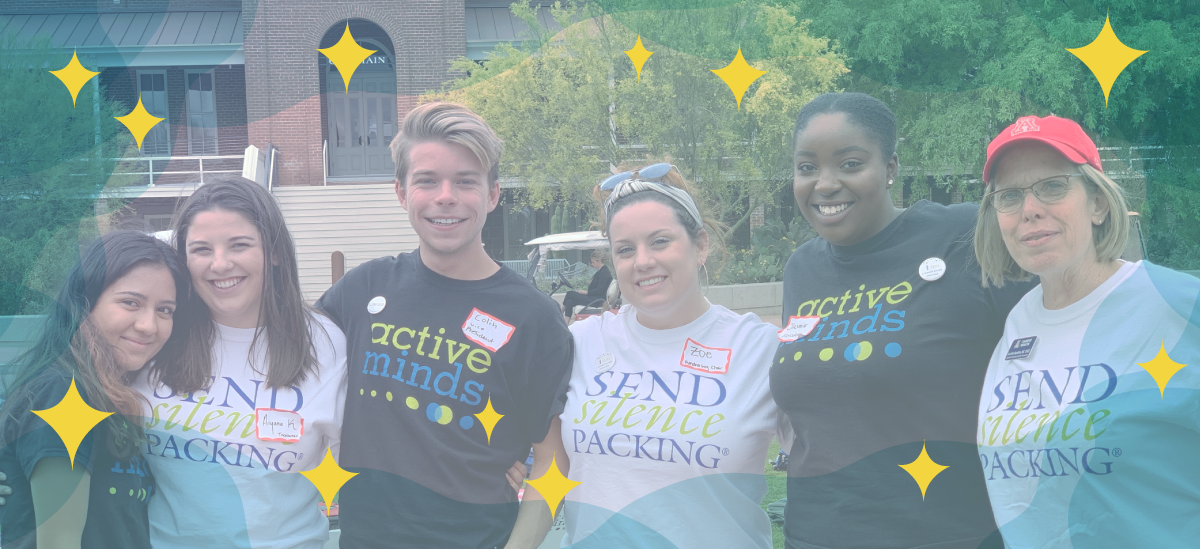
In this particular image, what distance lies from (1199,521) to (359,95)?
20383 mm

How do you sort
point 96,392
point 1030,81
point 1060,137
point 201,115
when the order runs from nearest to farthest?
point 1060,137 → point 96,392 → point 1030,81 → point 201,115

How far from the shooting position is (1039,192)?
2.09 metres

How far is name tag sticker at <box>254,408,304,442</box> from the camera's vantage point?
241cm

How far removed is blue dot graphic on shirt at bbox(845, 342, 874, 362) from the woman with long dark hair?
1.92m

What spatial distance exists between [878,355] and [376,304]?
151cm

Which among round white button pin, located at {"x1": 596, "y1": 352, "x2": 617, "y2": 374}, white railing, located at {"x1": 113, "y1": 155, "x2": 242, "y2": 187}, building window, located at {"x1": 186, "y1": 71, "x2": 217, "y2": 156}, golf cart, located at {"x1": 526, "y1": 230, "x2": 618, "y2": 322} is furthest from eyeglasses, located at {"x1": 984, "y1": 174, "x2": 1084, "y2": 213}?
building window, located at {"x1": 186, "y1": 71, "x2": 217, "y2": 156}

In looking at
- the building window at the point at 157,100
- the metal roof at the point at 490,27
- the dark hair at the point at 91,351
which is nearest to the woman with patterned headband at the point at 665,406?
the dark hair at the point at 91,351

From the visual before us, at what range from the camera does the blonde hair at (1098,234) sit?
2.03 m

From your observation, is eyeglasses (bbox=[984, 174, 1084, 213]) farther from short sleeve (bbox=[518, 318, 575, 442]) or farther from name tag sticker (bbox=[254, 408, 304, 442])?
name tag sticker (bbox=[254, 408, 304, 442])

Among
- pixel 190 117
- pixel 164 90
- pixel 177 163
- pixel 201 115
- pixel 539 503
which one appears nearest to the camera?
pixel 539 503

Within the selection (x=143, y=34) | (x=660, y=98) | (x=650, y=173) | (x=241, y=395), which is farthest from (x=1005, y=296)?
(x=143, y=34)

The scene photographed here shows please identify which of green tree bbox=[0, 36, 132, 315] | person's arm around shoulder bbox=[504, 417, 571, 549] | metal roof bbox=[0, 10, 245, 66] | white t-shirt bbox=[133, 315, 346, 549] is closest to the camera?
white t-shirt bbox=[133, 315, 346, 549]

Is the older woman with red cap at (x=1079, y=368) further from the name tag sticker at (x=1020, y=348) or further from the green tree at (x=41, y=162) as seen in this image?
the green tree at (x=41, y=162)

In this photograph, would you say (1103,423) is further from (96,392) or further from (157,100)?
(157,100)
